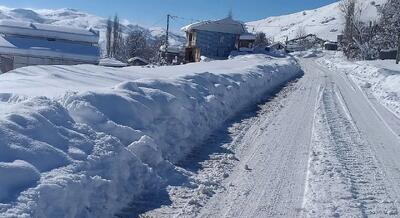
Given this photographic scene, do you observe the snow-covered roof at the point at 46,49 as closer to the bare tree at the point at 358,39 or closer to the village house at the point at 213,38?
the village house at the point at 213,38

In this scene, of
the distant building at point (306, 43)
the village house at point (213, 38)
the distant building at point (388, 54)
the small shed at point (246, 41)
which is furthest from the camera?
the distant building at point (306, 43)

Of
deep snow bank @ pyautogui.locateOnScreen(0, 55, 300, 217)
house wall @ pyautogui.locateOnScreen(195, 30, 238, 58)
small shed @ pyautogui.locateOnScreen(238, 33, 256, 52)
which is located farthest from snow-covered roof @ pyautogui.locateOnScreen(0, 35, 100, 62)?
deep snow bank @ pyautogui.locateOnScreen(0, 55, 300, 217)

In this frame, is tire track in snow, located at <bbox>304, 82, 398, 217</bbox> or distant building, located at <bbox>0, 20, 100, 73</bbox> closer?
tire track in snow, located at <bbox>304, 82, 398, 217</bbox>

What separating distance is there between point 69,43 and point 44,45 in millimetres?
3248

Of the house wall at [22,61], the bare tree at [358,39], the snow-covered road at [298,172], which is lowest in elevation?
the house wall at [22,61]

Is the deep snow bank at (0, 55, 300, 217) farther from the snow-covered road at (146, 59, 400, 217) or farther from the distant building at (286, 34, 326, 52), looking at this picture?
the distant building at (286, 34, 326, 52)

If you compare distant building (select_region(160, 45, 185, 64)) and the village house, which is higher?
the village house

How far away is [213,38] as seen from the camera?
6366 centimetres

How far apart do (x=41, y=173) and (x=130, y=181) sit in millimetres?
1464

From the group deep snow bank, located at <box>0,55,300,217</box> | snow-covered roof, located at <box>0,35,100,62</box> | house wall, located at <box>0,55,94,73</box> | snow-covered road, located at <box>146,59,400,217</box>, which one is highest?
deep snow bank, located at <box>0,55,300,217</box>

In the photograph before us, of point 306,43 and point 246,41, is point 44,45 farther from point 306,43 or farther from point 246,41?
point 306,43

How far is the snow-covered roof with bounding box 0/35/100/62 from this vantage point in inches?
1923

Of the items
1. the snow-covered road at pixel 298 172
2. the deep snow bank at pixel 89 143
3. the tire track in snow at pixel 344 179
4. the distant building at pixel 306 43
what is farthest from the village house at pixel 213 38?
the distant building at pixel 306 43

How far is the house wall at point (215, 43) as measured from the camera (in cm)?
6228
